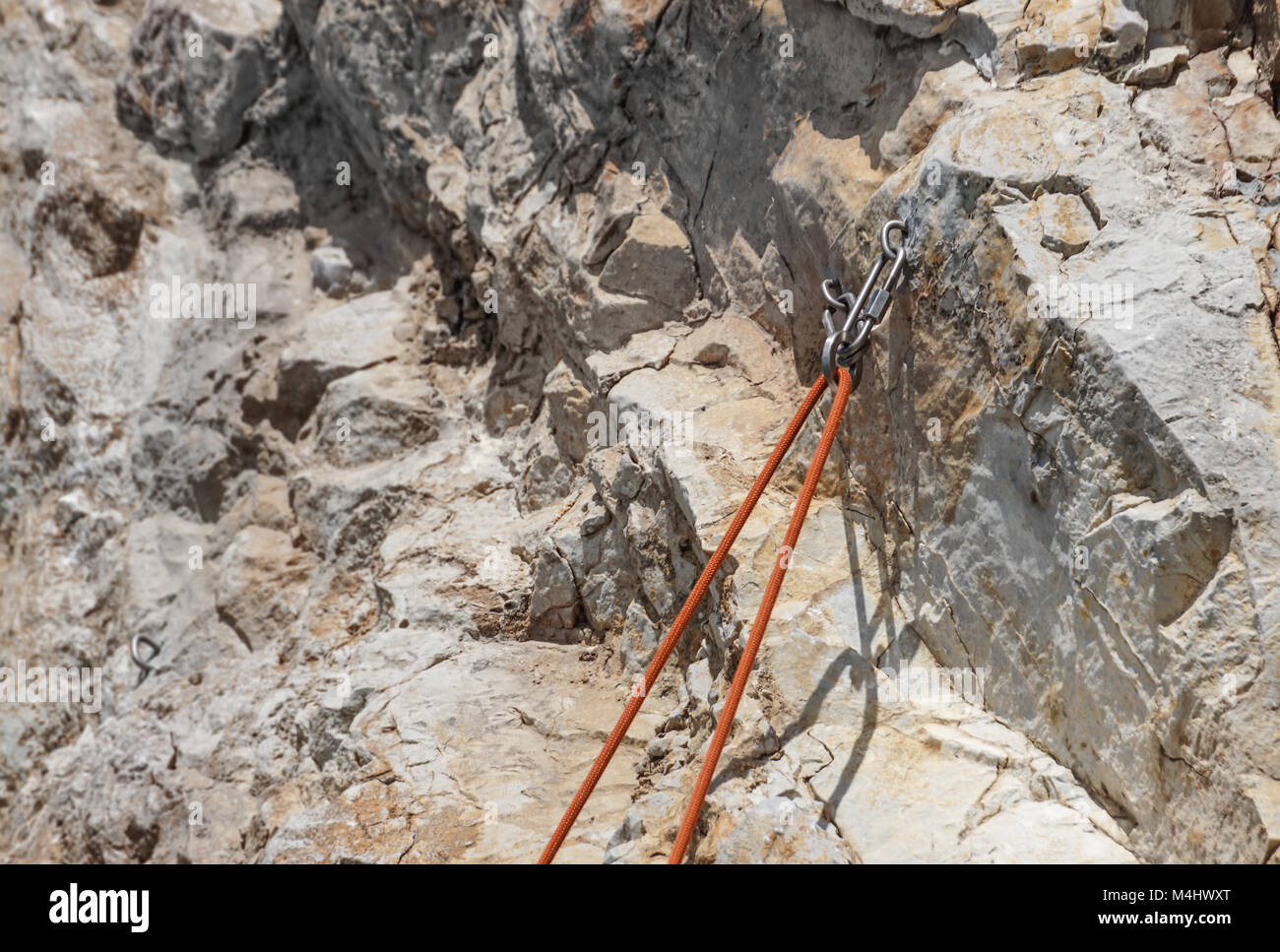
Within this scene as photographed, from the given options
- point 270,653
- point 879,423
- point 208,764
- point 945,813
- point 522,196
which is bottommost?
point 208,764

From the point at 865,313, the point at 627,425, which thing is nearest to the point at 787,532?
the point at 865,313

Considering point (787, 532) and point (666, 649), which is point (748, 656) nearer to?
point (666, 649)

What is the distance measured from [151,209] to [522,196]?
276cm

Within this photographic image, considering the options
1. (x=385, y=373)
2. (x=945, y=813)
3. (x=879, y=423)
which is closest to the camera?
(x=945, y=813)

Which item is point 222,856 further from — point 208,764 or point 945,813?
point 945,813

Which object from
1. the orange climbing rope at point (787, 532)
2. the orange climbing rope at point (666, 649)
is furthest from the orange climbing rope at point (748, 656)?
the orange climbing rope at point (666, 649)

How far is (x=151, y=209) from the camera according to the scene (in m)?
5.77

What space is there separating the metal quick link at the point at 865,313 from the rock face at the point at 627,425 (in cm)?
10

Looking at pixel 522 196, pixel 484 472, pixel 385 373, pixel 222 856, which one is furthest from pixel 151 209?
pixel 222 856

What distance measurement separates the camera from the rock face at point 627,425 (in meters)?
2.28

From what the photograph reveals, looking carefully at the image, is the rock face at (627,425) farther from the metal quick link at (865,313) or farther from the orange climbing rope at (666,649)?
the orange climbing rope at (666,649)

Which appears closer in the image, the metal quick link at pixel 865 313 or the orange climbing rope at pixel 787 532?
the orange climbing rope at pixel 787 532

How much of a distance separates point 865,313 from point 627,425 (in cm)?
112

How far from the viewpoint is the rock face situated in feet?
7.48
